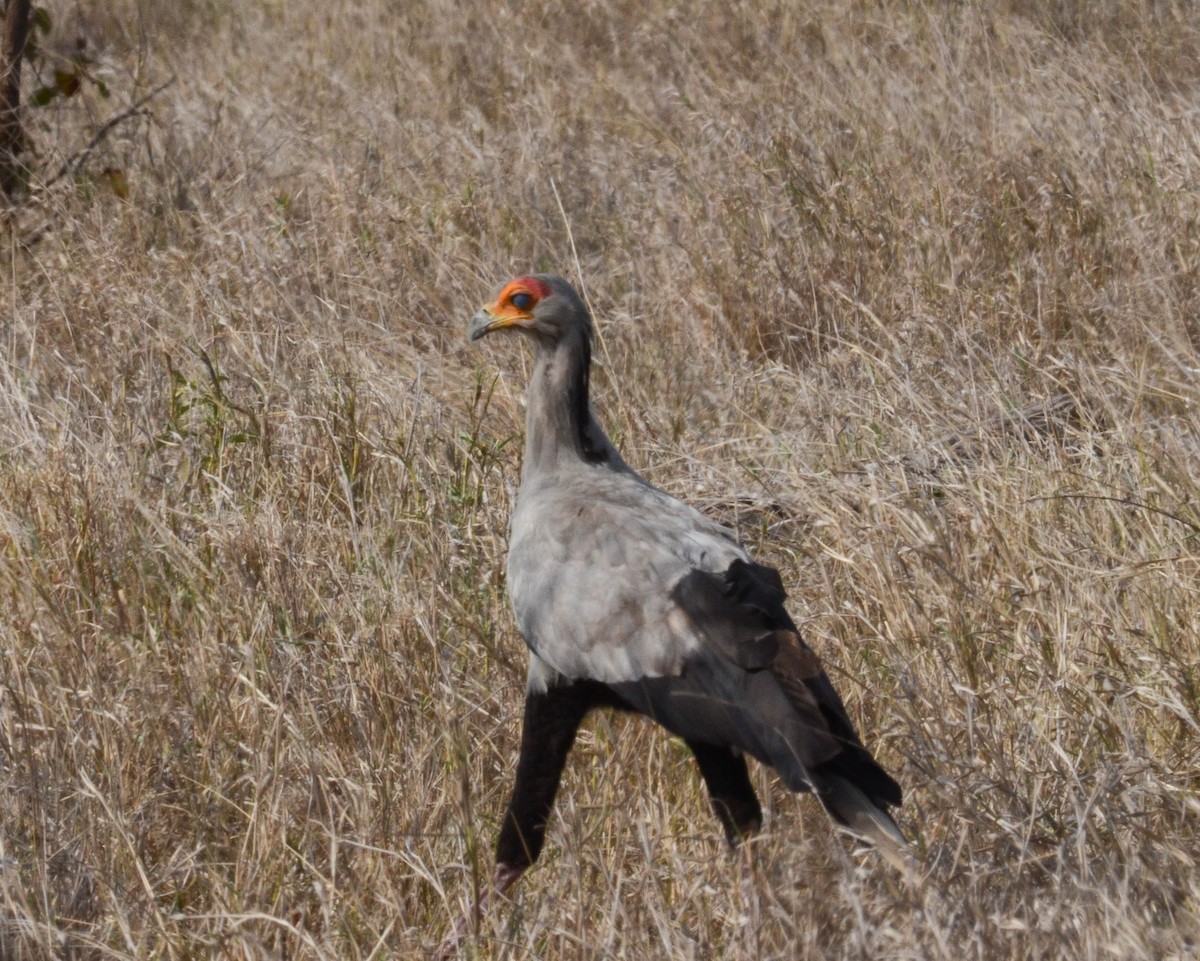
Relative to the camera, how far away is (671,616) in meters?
3.31

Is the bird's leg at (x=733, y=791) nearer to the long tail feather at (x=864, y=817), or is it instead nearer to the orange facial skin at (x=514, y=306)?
the long tail feather at (x=864, y=817)

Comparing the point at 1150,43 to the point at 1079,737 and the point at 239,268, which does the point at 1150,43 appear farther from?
the point at 1079,737

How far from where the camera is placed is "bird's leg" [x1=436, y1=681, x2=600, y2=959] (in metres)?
3.54

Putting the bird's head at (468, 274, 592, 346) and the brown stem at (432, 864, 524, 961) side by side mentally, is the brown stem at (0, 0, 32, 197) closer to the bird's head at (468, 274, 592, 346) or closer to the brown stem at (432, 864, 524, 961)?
the bird's head at (468, 274, 592, 346)

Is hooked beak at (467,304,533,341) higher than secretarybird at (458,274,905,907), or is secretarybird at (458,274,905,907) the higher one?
hooked beak at (467,304,533,341)

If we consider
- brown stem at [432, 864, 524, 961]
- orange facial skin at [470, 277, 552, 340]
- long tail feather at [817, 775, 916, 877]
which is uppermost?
orange facial skin at [470, 277, 552, 340]

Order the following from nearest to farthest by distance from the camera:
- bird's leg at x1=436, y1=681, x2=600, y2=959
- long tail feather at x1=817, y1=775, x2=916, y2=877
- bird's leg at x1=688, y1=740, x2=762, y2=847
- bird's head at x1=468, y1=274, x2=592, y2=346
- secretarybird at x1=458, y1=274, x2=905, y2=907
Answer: long tail feather at x1=817, y1=775, x2=916, y2=877, secretarybird at x1=458, y1=274, x2=905, y2=907, bird's leg at x1=688, y1=740, x2=762, y2=847, bird's leg at x1=436, y1=681, x2=600, y2=959, bird's head at x1=468, y1=274, x2=592, y2=346

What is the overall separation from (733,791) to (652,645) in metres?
0.36

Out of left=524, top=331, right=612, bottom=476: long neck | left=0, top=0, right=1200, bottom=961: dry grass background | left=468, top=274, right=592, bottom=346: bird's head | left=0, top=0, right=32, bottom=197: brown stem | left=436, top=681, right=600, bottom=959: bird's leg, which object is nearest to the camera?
left=0, top=0, right=1200, bottom=961: dry grass background

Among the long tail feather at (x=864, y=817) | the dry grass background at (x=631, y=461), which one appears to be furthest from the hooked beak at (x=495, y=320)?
the long tail feather at (x=864, y=817)

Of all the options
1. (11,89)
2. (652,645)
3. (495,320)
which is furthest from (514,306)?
(11,89)

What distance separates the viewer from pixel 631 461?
5.31m

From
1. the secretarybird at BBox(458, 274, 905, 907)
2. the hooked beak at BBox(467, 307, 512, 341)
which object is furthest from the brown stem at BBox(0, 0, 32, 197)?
the secretarybird at BBox(458, 274, 905, 907)

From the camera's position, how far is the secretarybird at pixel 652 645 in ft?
9.89
